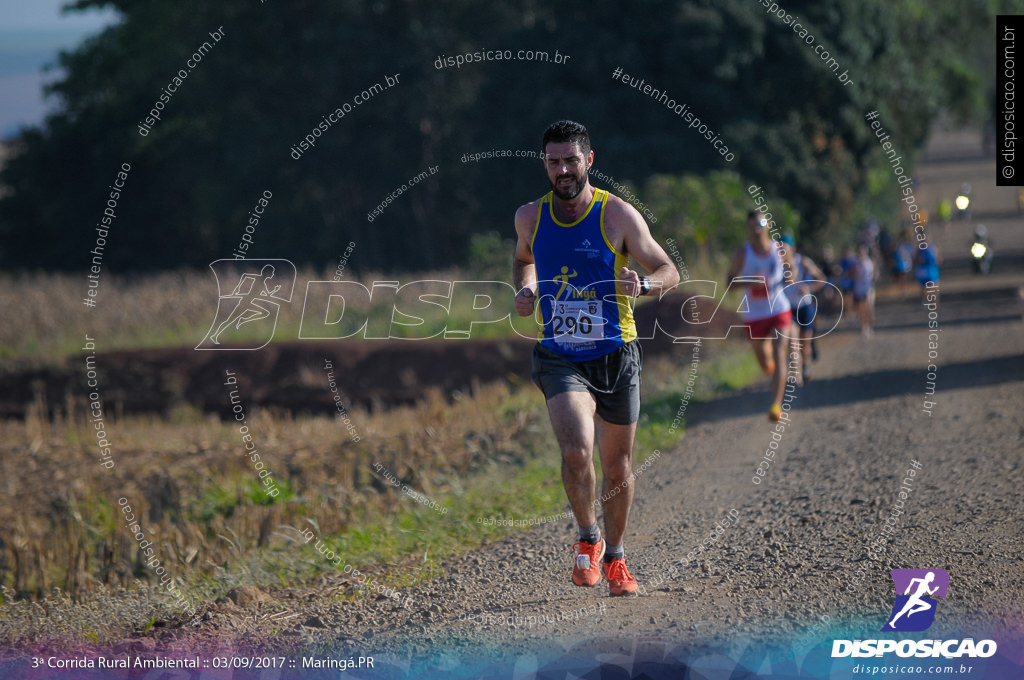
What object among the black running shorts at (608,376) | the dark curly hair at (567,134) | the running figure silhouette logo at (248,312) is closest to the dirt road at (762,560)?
the black running shorts at (608,376)

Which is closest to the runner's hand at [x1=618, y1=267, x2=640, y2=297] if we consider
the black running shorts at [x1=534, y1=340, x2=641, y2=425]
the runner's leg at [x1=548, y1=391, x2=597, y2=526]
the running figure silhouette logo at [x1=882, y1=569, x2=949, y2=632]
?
the black running shorts at [x1=534, y1=340, x2=641, y2=425]

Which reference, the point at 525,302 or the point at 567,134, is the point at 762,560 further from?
the point at 567,134

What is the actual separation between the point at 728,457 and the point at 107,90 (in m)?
33.6

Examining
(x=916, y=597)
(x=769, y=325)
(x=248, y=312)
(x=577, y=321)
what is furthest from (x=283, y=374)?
(x=916, y=597)

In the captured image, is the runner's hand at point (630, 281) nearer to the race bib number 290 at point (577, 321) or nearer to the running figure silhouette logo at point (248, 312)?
the race bib number 290 at point (577, 321)

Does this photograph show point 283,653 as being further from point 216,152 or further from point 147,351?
point 216,152

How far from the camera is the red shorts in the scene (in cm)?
1000

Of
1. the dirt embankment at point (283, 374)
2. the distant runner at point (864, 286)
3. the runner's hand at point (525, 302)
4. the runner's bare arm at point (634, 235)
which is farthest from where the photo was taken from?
the dirt embankment at point (283, 374)

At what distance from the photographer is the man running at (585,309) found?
5051 millimetres

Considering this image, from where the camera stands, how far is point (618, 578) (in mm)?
5477

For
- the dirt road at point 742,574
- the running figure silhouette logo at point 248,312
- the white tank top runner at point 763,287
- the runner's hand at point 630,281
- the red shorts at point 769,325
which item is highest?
the running figure silhouette logo at point 248,312

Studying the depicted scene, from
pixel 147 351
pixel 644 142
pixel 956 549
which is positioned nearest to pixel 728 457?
pixel 956 549

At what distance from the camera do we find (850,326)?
19859 millimetres

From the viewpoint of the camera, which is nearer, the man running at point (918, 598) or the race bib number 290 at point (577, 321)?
the man running at point (918, 598)
